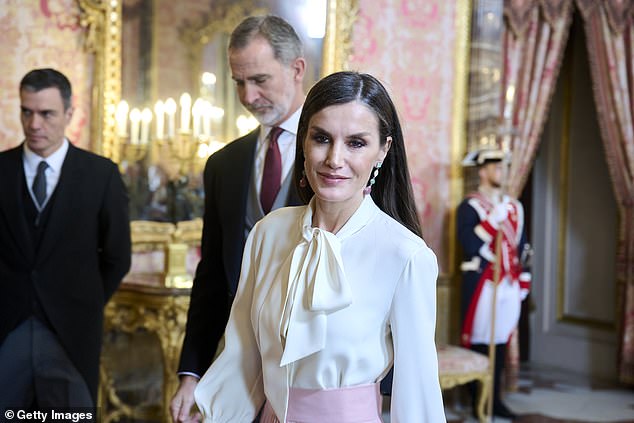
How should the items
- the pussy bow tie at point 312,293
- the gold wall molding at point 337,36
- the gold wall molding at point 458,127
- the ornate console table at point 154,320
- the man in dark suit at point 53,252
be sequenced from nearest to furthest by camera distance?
the pussy bow tie at point 312,293, the man in dark suit at point 53,252, the ornate console table at point 154,320, the gold wall molding at point 337,36, the gold wall molding at point 458,127

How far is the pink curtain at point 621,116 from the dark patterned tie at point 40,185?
4846 mm

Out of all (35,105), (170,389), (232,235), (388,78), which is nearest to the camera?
(232,235)

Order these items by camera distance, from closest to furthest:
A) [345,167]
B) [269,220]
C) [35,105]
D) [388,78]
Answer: [345,167] → [269,220] → [35,105] → [388,78]

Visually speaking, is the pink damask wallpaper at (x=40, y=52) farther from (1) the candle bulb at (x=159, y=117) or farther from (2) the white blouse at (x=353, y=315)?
(2) the white blouse at (x=353, y=315)

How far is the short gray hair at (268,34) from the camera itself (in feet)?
7.07

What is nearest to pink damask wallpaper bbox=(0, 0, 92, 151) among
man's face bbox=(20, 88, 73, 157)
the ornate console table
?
the ornate console table

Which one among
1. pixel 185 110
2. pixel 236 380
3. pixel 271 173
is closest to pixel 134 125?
pixel 185 110

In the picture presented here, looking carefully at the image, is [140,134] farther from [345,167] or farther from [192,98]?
[345,167]

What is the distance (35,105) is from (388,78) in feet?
10.3

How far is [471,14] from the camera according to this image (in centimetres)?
597

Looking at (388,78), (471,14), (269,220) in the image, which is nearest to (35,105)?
(269,220)

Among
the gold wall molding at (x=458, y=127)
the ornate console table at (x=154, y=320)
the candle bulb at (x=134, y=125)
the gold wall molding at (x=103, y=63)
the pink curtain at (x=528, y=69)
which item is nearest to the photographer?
the ornate console table at (x=154, y=320)

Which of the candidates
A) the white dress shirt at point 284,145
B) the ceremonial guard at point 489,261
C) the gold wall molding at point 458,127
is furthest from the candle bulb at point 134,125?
the white dress shirt at point 284,145

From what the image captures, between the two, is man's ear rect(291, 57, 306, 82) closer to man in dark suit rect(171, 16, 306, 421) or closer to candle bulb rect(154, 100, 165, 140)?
man in dark suit rect(171, 16, 306, 421)
